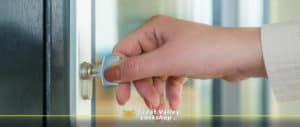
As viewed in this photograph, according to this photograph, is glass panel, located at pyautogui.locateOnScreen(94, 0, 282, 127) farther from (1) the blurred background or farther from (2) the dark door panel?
(2) the dark door panel

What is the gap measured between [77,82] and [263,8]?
1.19 feet

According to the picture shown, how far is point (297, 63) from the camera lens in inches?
17.9

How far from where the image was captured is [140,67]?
0.47 meters

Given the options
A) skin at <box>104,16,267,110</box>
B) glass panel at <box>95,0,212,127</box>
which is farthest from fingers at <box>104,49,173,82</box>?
glass panel at <box>95,0,212,127</box>

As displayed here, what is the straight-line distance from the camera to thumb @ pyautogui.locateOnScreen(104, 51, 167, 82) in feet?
1.54

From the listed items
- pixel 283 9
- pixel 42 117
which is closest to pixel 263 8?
pixel 283 9

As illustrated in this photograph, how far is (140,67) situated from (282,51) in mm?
154

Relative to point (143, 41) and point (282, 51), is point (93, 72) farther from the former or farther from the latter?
point (282, 51)

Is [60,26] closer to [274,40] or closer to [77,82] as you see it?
[77,82]

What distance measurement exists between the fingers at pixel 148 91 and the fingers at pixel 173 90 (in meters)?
0.04

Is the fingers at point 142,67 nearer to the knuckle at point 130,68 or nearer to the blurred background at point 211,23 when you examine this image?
the knuckle at point 130,68

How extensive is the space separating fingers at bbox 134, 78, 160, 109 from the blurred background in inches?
2.4

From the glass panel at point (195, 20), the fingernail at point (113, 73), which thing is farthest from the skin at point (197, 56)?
the glass panel at point (195, 20)

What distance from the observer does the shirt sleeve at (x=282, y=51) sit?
453 millimetres
